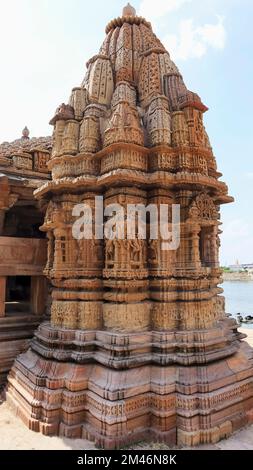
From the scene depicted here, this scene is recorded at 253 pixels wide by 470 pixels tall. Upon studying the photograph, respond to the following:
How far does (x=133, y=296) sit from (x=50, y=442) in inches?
98.5

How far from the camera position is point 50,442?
4.25 metres

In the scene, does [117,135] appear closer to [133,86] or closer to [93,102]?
[93,102]

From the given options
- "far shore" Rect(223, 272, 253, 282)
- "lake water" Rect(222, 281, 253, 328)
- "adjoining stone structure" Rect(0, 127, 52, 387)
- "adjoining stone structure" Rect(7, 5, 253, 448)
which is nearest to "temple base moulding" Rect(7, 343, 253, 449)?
"adjoining stone structure" Rect(7, 5, 253, 448)

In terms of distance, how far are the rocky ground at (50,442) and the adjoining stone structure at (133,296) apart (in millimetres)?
120

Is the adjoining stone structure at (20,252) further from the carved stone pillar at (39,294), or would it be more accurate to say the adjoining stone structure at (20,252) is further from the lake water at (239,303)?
the lake water at (239,303)

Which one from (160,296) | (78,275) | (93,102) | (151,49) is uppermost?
(151,49)

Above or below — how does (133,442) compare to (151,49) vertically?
below

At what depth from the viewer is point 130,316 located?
5.14m

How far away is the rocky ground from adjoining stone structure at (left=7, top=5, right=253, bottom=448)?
12 centimetres

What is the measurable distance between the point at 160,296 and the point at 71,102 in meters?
4.75

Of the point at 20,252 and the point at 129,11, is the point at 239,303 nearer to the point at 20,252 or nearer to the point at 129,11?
the point at 20,252

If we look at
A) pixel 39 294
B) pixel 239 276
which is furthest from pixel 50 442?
pixel 239 276

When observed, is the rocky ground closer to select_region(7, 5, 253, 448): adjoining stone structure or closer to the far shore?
select_region(7, 5, 253, 448): adjoining stone structure

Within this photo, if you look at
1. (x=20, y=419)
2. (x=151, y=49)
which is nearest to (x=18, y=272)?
(x=20, y=419)
